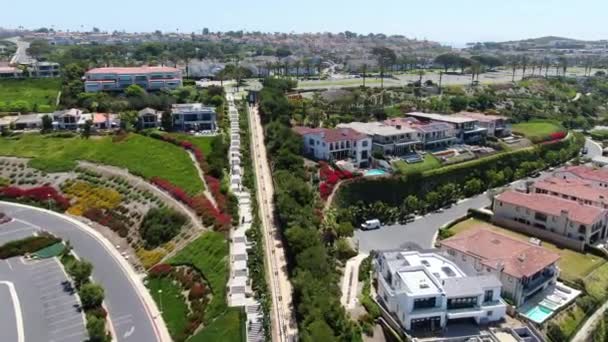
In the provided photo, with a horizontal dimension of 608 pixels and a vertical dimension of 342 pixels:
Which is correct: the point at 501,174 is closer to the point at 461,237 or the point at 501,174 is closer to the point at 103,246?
the point at 461,237

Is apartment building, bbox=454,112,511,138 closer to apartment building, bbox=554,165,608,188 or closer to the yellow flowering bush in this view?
apartment building, bbox=554,165,608,188

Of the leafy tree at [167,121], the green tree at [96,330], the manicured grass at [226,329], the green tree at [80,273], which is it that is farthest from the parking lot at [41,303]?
the leafy tree at [167,121]

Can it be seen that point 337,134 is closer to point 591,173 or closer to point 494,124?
point 494,124

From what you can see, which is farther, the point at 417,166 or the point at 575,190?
the point at 417,166

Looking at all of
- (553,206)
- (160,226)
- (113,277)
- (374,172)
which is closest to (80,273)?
(113,277)

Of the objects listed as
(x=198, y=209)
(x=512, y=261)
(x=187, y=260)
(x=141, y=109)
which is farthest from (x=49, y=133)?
(x=512, y=261)

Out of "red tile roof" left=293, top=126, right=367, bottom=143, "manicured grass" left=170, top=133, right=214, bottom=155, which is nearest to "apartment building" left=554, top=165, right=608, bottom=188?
"red tile roof" left=293, top=126, right=367, bottom=143
